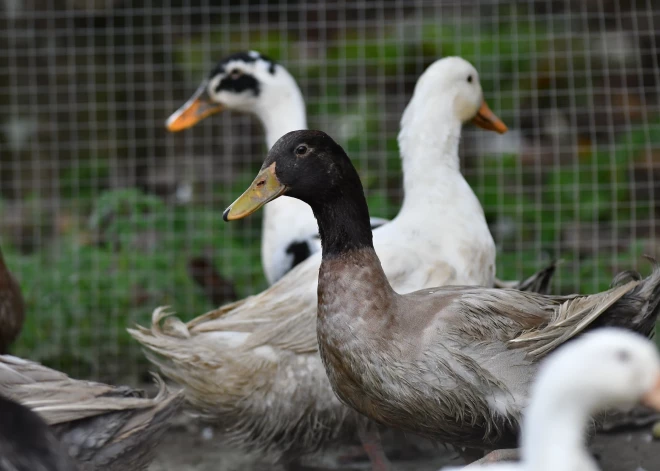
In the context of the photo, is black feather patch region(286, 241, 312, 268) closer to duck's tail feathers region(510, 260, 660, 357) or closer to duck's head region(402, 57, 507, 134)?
duck's head region(402, 57, 507, 134)

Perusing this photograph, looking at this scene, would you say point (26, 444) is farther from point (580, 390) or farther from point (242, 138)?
point (242, 138)

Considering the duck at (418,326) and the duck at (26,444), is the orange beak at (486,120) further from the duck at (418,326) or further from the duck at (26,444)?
the duck at (26,444)

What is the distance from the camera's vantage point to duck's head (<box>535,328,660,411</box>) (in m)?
2.11

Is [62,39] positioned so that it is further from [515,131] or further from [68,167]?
[515,131]

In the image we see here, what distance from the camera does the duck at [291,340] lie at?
157 inches

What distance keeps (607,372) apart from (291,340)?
2.00 metres

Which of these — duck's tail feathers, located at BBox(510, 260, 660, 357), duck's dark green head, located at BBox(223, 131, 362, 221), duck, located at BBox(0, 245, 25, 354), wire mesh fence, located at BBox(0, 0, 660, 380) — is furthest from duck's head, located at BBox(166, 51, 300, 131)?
duck's tail feathers, located at BBox(510, 260, 660, 357)

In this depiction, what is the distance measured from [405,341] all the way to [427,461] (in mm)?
1464

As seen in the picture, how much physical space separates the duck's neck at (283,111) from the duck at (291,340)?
1.16 meters

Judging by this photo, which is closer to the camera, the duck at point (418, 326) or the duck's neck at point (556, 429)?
the duck's neck at point (556, 429)

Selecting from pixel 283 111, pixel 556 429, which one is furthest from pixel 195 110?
pixel 556 429

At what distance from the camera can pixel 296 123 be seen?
521 centimetres

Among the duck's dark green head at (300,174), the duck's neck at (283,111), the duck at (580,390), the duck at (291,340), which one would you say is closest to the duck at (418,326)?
the duck's dark green head at (300,174)

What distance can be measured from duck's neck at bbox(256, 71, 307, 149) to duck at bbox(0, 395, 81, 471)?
9.25 ft
